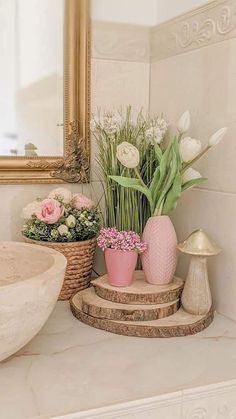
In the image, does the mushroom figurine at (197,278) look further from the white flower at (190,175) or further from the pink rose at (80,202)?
the pink rose at (80,202)

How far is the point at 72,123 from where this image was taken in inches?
48.9

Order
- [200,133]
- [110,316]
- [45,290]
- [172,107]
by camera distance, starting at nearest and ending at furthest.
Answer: [45,290]
[110,316]
[200,133]
[172,107]

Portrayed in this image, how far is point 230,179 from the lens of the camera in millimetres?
1040

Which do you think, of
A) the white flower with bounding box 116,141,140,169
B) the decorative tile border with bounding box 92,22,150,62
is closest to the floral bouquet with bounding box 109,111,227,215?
the white flower with bounding box 116,141,140,169

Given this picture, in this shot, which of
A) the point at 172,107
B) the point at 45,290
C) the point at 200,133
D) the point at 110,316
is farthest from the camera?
the point at 172,107

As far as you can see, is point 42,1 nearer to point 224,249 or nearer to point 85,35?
point 85,35

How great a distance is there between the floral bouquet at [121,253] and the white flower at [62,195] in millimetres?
174

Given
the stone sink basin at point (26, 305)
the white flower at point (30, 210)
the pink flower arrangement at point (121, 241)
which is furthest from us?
the white flower at point (30, 210)

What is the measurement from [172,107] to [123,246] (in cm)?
43

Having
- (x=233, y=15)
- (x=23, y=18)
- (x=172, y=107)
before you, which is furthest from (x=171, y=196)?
(x=23, y=18)

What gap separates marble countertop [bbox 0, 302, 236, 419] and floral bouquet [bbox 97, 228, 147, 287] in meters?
0.13

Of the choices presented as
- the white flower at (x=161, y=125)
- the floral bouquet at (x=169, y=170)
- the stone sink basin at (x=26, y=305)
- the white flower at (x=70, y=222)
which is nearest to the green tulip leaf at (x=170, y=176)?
the floral bouquet at (x=169, y=170)

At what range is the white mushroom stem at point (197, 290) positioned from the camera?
3.33 ft

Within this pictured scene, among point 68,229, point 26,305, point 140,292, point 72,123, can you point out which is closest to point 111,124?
point 72,123
